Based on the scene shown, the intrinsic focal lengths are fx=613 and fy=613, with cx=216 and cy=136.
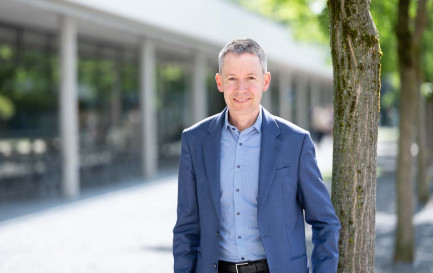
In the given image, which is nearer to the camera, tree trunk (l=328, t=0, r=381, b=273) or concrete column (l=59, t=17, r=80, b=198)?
tree trunk (l=328, t=0, r=381, b=273)

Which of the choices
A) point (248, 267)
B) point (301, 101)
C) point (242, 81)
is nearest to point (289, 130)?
point (242, 81)

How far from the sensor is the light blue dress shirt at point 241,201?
2.67m

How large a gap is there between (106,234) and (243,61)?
281 inches

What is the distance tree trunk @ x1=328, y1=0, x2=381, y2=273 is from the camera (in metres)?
3.39

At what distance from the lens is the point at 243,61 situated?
8.70 feet

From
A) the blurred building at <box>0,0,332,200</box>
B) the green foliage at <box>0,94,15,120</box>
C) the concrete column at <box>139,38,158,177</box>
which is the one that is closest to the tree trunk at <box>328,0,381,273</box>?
the blurred building at <box>0,0,332,200</box>

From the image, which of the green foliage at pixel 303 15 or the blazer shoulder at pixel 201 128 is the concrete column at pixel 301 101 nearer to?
the green foliage at pixel 303 15

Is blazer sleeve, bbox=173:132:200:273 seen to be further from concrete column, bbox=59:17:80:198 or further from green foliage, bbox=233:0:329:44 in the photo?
concrete column, bbox=59:17:80:198

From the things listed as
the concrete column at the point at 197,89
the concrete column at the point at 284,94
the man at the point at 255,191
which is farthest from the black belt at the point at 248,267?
the concrete column at the point at 284,94

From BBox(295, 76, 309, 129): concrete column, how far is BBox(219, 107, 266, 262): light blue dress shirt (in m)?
33.3

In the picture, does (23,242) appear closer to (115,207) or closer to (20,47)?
(115,207)

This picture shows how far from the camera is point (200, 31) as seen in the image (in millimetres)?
17266

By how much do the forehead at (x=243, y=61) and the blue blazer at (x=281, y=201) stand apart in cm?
26

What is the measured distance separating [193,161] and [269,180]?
0.40 m
